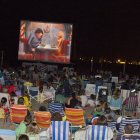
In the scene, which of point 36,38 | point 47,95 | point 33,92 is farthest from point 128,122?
point 36,38

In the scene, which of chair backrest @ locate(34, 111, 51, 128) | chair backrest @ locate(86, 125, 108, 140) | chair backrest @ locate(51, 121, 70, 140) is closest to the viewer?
chair backrest @ locate(86, 125, 108, 140)

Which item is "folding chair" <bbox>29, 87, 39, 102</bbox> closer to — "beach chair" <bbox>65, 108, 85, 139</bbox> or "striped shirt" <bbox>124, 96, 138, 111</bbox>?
"striped shirt" <bbox>124, 96, 138, 111</bbox>

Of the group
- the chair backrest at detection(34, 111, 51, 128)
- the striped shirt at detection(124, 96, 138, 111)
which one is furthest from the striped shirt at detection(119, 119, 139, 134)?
the striped shirt at detection(124, 96, 138, 111)

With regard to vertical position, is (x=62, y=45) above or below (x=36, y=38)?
below

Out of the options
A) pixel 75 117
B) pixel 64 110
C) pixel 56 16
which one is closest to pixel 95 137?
pixel 75 117

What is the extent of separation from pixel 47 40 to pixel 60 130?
20.1 m

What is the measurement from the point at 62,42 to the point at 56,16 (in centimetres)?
356

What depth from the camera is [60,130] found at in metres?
8.62

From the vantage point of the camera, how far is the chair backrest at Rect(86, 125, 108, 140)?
8.41m

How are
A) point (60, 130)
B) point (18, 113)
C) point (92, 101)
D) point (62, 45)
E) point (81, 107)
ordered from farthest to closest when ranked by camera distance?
point (62, 45), point (92, 101), point (81, 107), point (18, 113), point (60, 130)

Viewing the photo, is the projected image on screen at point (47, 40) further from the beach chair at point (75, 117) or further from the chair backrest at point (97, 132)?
the chair backrest at point (97, 132)

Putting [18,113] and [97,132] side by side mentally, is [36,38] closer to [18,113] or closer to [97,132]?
[18,113]

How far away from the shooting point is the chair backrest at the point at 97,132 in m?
8.41

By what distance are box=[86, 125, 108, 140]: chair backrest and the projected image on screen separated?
2007cm
